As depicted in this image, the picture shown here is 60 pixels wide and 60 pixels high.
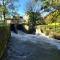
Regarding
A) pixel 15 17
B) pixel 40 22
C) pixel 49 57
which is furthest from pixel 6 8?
pixel 49 57

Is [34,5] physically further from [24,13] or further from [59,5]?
[59,5]

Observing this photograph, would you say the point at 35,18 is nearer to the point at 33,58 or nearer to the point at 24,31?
the point at 24,31

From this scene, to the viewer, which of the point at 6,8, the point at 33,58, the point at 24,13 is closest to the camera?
the point at 33,58

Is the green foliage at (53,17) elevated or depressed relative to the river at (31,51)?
elevated

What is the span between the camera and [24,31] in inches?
1162

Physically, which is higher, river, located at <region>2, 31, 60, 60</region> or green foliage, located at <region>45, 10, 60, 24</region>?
green foliage, located at <region>45, 10, 60, 24</region>

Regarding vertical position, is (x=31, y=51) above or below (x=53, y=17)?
below

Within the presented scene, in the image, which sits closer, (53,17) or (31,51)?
(31,51)

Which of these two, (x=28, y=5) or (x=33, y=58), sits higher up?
(x=28, y=5)

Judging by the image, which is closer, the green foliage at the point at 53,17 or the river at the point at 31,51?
the river at the point at 31,51

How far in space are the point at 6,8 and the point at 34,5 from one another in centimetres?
585

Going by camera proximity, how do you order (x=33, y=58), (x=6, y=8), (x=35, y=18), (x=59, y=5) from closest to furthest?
(x=33, y=58), (x=59, y=5), (x=6, y=8), (x=35, y=18)

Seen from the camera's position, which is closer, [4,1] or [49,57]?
[49,57]

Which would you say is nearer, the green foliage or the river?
the river
